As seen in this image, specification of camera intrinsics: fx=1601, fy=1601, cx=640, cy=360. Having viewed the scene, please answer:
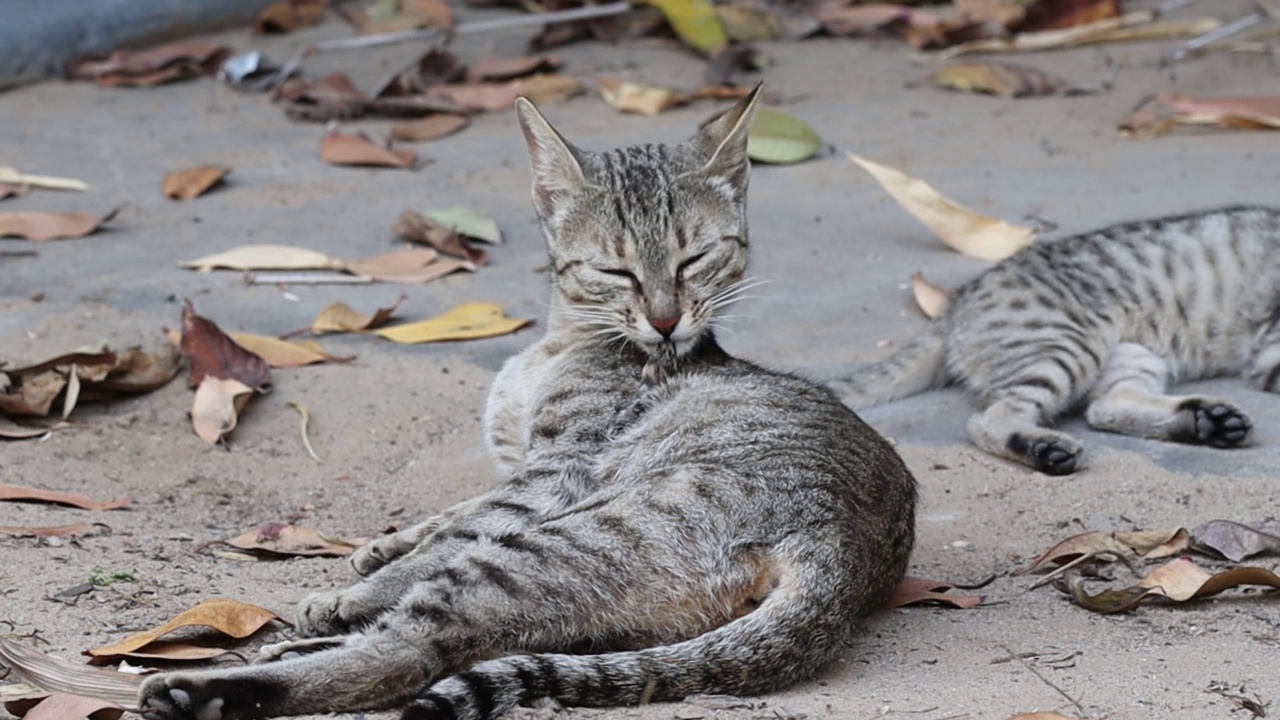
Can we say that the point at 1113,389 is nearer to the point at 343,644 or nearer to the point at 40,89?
the point at 343,644

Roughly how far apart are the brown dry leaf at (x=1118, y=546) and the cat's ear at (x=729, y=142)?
1526 mm

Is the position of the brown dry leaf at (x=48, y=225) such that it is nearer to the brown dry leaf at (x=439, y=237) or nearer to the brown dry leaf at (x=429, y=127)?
the brown dry leaf at (x=439, y=237)

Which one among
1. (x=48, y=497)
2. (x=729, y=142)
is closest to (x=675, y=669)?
(x=729, y=142)

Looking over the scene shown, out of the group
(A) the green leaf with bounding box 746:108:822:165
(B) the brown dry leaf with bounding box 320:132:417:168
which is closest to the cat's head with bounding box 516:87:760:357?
(A) the green leaf with bounding box 746:108:822:165

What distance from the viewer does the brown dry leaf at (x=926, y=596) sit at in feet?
14.7

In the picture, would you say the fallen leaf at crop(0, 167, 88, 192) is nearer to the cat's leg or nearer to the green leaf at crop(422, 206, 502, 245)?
the green leaf at crop(422, 206, 502, 245)

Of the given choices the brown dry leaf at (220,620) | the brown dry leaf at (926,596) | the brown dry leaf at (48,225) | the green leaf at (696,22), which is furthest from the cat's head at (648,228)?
the green leaf at (696,22)

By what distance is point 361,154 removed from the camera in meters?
8.87

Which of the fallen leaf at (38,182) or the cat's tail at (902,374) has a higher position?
the cat's tail at (902,374)

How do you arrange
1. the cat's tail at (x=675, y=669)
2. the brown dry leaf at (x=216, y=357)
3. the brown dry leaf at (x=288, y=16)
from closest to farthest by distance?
the cat's tail at (x=675, y=669)
the brown dry leaf at (x=216, y=357)
the brown dry leaf at (x=288, y=16)

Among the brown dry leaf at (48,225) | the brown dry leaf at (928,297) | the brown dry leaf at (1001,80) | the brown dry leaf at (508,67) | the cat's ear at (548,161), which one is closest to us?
the cat's ear at (548,161)

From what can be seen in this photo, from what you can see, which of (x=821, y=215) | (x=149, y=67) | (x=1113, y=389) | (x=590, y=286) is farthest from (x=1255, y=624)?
(x=149, y=67)

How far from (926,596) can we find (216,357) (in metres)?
3.02

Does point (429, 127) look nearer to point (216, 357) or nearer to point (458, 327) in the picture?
point (458, 327)
